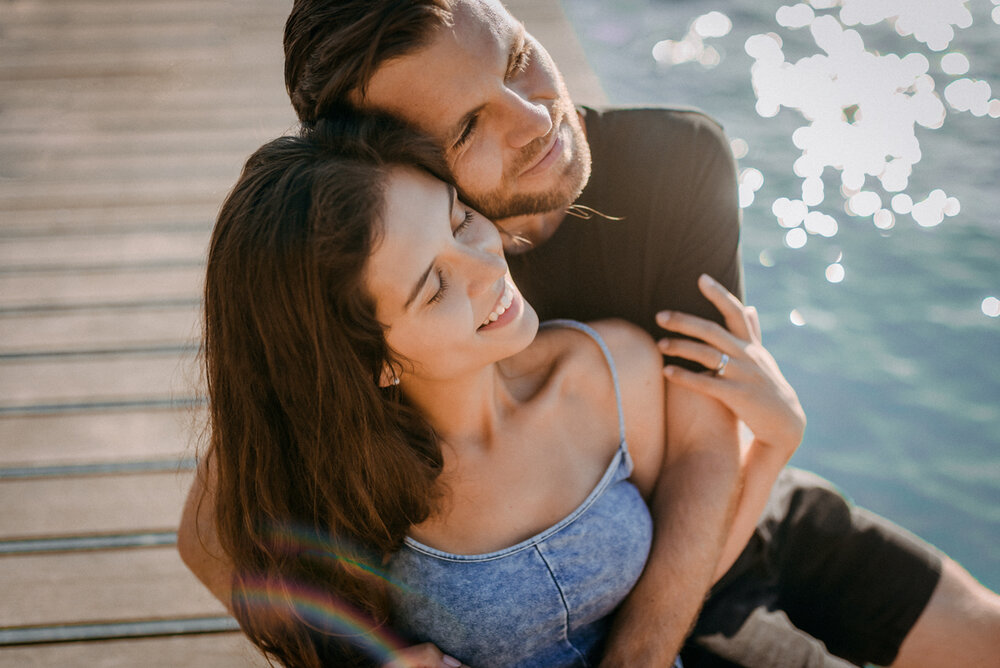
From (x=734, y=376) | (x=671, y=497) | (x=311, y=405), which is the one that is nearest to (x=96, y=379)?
(x=311, y=405)

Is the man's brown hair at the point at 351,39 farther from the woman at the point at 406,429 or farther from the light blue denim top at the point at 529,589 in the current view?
the light blue denim top at the point at 529,589

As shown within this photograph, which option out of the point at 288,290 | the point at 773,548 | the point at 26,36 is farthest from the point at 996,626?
the point at 26,36

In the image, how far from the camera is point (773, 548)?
2010 millimetres

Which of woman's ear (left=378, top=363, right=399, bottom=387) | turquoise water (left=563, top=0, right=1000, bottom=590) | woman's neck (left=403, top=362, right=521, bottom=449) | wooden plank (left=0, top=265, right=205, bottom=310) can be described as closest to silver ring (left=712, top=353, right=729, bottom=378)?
woman's neck (left=403, top=362, right=521, bottom=449)

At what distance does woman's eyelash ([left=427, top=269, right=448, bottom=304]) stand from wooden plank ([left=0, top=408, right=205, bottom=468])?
1.34 meters

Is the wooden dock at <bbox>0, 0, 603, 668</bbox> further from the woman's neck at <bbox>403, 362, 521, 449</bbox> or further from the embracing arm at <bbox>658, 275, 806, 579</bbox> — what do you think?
the embracing arm at <bbox>658, 275, 806, 579</bbox>

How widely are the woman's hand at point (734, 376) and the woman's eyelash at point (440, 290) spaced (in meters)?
0.59

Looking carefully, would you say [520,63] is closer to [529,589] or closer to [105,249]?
[529,589]

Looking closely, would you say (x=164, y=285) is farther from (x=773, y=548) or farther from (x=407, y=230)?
(x=773, y=548)

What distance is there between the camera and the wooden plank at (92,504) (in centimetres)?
228

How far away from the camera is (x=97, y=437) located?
2570 mm

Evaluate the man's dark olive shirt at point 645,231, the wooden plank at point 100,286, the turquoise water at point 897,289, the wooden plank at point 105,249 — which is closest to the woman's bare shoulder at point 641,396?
the man's dark olive shirt at point 645,231

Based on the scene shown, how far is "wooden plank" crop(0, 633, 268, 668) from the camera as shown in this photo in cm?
A: 195

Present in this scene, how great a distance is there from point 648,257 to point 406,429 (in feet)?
2.35
